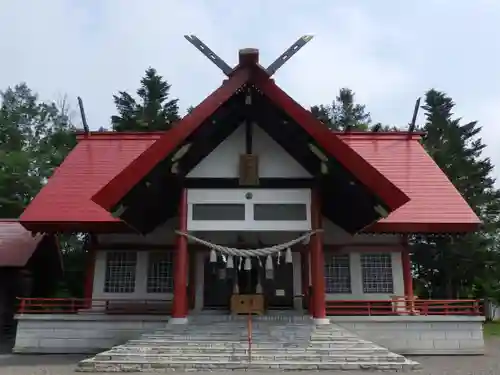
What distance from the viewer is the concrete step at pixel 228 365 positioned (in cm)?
855

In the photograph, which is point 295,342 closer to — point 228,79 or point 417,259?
point 228,79

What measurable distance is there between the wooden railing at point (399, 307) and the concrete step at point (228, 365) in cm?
293

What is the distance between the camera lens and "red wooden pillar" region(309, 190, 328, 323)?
1015 centimetres

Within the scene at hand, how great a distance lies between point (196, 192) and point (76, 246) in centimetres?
1961

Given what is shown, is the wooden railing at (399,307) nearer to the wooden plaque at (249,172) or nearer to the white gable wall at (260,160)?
the white gable wall at (260,160)

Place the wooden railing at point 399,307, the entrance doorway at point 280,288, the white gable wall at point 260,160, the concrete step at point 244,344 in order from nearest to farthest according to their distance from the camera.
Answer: the concrete step at point 244,344 < the white gable wall at point 260,160 < the wooden railing at point 399,307 < the entrance doorway at point 280,288

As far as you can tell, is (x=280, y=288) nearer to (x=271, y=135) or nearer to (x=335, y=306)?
(x=335, y=306)

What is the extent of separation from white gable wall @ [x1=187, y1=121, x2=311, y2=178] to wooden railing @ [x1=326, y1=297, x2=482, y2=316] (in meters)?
3.51

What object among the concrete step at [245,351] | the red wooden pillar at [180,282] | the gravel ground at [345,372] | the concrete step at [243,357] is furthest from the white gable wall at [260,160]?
the gravel ground at [345,372]

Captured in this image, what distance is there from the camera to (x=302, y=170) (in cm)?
1109

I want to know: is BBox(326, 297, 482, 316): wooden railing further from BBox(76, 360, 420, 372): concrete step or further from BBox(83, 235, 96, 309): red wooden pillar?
BBox(83, 235, 96, 309): red wooden pillar

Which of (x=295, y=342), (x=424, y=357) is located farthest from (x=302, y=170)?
(x=424, y=357)

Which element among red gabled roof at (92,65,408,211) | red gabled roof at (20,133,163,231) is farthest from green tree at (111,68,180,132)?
red gabled roof at (92,65,408,211)

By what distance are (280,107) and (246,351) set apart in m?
4.94
